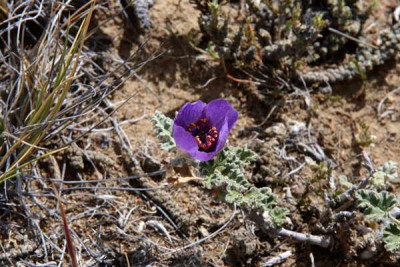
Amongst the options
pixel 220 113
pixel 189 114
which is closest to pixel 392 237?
pixel 220 113

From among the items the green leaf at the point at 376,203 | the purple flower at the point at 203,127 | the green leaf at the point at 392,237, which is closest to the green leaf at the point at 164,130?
the purple flower at the point at 203,127

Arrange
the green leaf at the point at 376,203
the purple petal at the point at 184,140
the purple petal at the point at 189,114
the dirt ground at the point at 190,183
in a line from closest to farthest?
the purple petal at the point at 184,140
the purple petal at the point at 189,114
the green leaf at the point at 376,203
the dirt ground at the point at 190,183

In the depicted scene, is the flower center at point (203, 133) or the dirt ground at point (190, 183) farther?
the dirt ground at point (190, 183)

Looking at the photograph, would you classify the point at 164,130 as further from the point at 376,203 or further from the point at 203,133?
the point at 376,203

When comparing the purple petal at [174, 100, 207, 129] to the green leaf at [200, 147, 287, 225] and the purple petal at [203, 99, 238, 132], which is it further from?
the green leaf at [200, 147, 287, 225]

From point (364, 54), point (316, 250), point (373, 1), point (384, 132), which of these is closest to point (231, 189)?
point (316, 250)

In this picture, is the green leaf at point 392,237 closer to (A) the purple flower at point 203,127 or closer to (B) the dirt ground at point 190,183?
(B) the dirt ground at point 190,183
